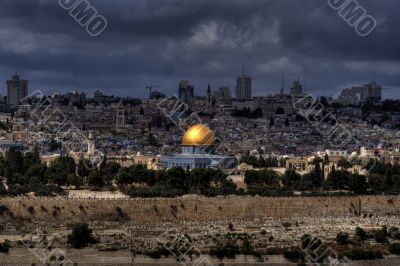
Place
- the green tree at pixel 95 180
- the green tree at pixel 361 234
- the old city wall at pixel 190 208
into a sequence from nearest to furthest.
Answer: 1. the green tree at pixel 361 234
2. the old city wall at pixel 190 208
3. the green tree at pixel 95 180

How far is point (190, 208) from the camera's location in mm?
41281

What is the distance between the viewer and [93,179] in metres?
47.8

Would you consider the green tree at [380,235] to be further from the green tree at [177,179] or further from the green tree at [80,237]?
the green tree at [177,179]

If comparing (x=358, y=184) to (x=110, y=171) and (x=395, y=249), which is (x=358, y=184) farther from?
(x=110, y=171)

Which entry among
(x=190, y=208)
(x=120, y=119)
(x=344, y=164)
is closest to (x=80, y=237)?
(x=190, y=208)

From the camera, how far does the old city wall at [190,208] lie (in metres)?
39.6

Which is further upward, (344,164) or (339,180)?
(344,164)

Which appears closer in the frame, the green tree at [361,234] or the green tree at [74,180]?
the green tree at [361,234]

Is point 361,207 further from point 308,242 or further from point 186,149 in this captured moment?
point 186,149

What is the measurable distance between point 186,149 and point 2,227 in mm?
25003

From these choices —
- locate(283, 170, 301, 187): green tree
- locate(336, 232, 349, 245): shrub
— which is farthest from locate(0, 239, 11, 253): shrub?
locate(283, 170, 301, 187): green tree

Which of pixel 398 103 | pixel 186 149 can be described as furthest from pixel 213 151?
pixel 398 103

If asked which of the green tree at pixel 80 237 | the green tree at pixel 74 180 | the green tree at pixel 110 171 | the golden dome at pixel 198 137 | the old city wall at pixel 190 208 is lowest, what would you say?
→ the green tree at pixel 80 237

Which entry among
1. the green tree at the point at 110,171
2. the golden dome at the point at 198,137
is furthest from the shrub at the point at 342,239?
the golden dome at the point at 198,137
